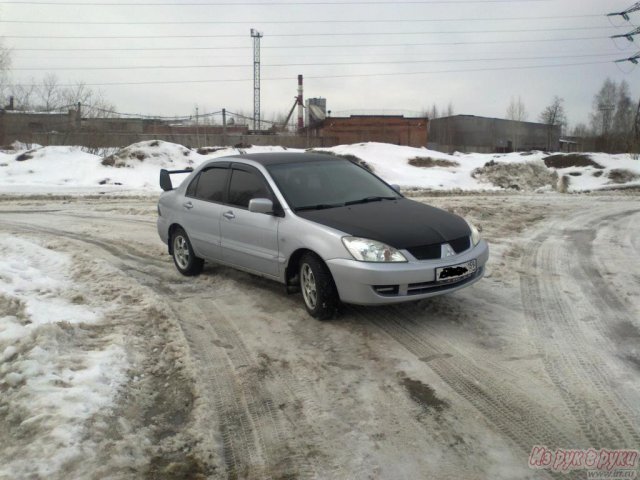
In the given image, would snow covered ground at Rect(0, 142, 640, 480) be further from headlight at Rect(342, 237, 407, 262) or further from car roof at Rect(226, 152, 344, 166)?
car roof at Rect(226, 152, 344, 166)

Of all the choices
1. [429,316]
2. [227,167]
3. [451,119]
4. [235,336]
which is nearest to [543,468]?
[429,316]

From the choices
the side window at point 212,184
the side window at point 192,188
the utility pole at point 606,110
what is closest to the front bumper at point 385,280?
the side window at point 212,184

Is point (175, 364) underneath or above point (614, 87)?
underneath

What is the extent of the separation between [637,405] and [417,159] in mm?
25789

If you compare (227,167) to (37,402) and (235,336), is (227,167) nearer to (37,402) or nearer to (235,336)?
(235,336)

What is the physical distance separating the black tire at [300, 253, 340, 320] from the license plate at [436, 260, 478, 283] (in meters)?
0.93

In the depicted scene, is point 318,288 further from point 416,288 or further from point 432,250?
point 432,250

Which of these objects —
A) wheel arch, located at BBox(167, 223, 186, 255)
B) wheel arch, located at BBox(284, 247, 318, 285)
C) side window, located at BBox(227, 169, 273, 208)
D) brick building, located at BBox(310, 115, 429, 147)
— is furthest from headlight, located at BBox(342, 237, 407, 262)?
brick building, located at BBox(310, 115, 429, 147)

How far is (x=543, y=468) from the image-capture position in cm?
288

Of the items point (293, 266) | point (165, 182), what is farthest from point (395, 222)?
point (165, 182)

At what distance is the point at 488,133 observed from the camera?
66.6 m

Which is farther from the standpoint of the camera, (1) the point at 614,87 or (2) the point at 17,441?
(1) the point at 614,87

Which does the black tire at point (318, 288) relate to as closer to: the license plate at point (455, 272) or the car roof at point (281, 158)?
the license plate at point (455, 272)

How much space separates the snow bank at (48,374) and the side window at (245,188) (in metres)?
1.87
